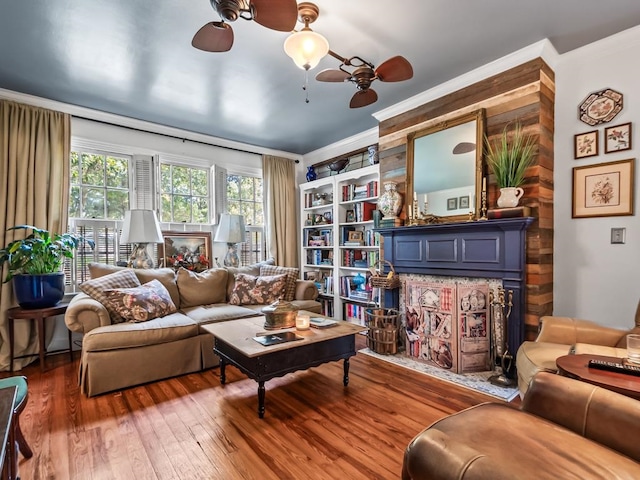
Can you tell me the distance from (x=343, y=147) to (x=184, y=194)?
2.32 metres

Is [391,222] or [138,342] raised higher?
[391,222]

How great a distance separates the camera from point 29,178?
3199mm

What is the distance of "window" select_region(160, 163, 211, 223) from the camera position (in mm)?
4180

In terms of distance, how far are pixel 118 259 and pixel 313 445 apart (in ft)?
10.6

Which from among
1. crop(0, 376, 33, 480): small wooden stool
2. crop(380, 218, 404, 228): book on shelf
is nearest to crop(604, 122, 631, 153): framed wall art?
crop(380, 218, 404, 228): book on shelf

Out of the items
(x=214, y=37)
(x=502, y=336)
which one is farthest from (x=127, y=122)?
(x=502, y=336)

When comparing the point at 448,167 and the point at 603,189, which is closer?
the point at 603,189

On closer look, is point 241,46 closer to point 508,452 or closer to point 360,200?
point 360,200

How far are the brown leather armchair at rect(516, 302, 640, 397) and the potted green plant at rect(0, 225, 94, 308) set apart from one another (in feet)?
12.8

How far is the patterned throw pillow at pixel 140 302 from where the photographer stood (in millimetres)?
2830

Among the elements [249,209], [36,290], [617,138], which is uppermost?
[617,138]

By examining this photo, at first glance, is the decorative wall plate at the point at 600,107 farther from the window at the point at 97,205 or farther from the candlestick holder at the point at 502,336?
the window at the point at 97,205

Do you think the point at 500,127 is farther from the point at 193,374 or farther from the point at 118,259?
the point at 118,259

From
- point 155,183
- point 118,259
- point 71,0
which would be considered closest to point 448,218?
point 71,0
